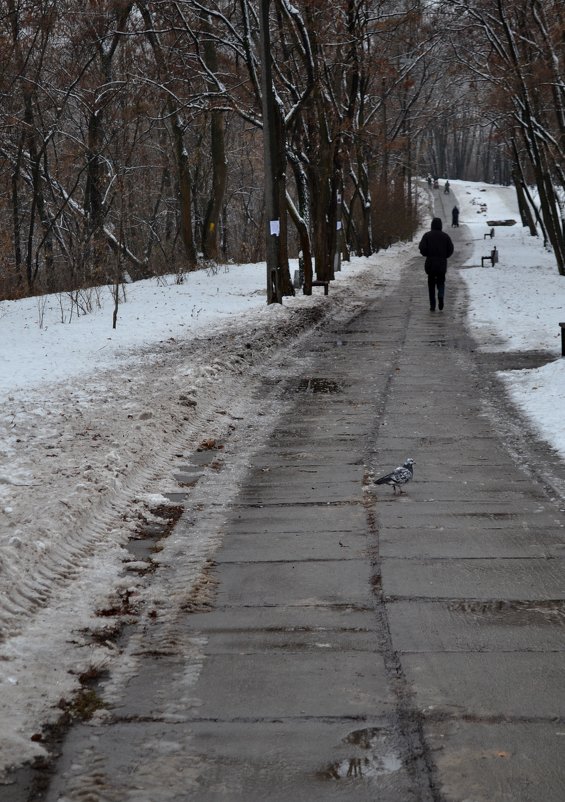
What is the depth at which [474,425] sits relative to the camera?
932 centimetres

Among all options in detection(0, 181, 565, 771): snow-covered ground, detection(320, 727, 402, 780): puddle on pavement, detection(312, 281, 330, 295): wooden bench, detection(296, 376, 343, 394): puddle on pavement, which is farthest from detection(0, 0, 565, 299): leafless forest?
detection(320, 727, 402, 780): puddle on pavement

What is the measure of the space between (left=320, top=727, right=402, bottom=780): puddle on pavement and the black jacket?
55.5 feet

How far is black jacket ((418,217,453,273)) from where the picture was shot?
19694 mm

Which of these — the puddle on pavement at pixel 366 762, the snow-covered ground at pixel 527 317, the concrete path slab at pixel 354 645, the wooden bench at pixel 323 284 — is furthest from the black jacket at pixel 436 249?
the puddle on pavement at pixel 366 762

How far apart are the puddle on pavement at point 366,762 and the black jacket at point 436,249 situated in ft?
55.5

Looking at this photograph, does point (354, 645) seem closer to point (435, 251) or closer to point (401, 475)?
point (401, 475)

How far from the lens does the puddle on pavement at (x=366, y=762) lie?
328cm

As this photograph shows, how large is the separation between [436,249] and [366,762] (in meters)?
17.1

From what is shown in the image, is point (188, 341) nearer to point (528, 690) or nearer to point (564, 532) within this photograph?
point (564, 532)

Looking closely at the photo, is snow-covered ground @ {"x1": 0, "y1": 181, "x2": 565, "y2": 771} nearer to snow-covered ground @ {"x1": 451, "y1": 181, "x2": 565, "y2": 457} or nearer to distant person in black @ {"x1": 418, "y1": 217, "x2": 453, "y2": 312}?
snow-covered ground @ {"x1": 451, "y1": 181, "x2": 565, "y2": 457}

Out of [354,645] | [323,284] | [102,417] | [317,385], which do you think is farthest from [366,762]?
[323,284]

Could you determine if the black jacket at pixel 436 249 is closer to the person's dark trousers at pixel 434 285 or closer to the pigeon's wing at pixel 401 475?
the person's dark trousers at pixel 434 285

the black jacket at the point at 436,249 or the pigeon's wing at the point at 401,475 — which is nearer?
the pigeon's wing at the point at 401,475

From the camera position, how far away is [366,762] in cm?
336
